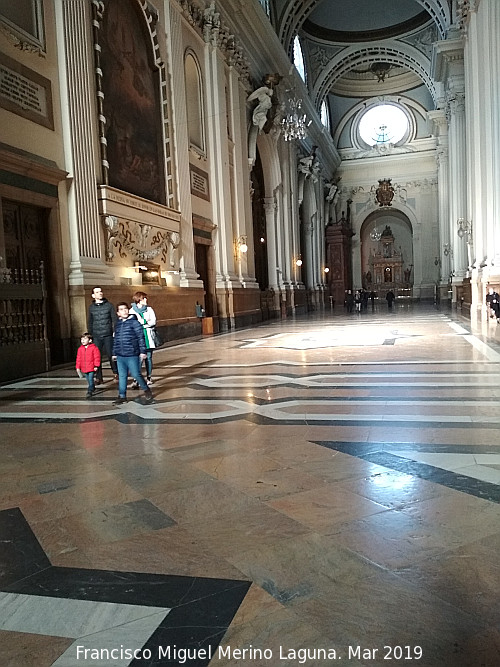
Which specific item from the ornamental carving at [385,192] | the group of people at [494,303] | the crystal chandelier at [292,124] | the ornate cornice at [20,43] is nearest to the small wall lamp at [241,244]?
the crystal chandelier at [292,124]

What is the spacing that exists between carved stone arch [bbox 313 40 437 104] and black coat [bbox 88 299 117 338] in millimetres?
31908

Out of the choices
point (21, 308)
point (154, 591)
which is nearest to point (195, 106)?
point (21, 308)

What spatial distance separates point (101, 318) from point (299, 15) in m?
26.8

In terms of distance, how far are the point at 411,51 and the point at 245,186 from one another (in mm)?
21873

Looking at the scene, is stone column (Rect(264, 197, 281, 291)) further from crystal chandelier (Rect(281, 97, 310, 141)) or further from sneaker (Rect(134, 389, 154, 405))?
sneaker (Rect(134, 389, 154, 405))

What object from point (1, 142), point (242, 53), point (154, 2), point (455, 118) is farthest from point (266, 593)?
point (455, 118)

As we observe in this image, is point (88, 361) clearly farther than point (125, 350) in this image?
Yes

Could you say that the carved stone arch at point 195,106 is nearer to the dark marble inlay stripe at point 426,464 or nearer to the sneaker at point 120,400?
the sneaker at point 120,400

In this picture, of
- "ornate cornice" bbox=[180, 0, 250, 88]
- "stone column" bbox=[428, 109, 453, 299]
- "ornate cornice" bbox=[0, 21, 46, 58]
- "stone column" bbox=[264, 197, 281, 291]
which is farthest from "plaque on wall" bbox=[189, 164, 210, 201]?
"stone column" bbox=[428, 109, 453, 299]

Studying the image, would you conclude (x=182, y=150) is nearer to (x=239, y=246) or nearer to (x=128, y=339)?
(x=239, y=246)

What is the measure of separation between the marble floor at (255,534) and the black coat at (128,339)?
0.94 m

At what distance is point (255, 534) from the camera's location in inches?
102

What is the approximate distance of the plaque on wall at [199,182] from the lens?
16.5 meters

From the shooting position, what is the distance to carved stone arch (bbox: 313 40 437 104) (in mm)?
34906
